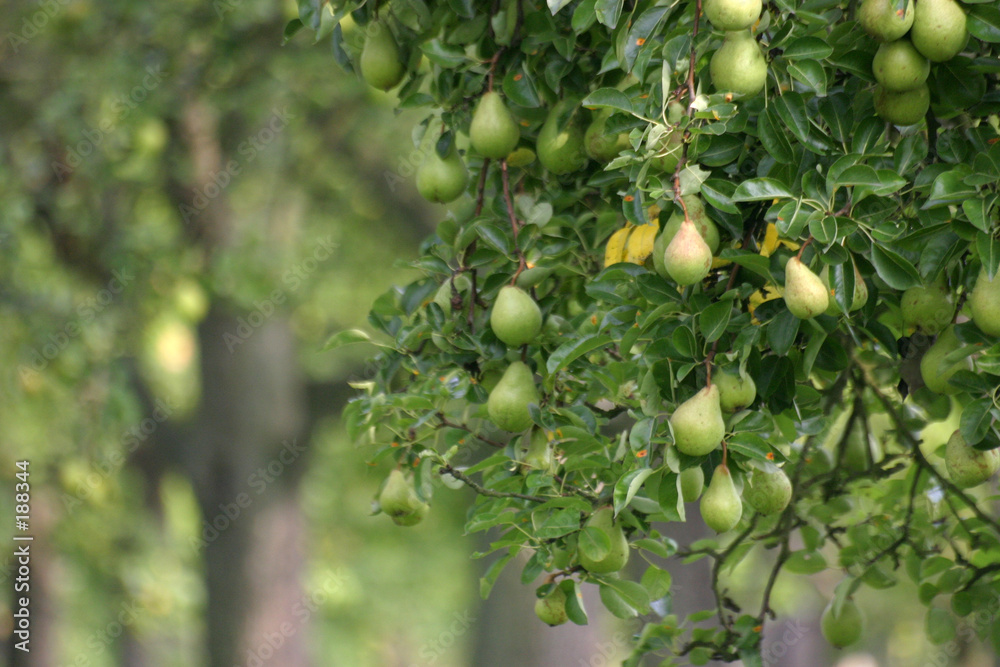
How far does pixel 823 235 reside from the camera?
4.43 feet

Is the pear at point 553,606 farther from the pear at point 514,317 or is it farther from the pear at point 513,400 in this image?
the pear at point 514,317

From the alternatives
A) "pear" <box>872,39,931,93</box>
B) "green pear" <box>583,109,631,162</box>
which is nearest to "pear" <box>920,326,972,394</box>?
"pear" <box>872,39,931,93</box>

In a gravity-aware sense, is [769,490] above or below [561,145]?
below

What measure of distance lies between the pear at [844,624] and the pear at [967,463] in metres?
0.77

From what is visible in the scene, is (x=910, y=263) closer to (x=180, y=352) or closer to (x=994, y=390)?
(x=994, y=390)

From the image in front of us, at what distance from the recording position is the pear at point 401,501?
202 cm

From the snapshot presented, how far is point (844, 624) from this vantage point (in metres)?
2.28

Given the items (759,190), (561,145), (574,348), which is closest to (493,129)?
(561,145)

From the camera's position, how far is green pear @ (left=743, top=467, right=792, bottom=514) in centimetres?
163

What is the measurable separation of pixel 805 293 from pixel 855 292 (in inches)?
6.5

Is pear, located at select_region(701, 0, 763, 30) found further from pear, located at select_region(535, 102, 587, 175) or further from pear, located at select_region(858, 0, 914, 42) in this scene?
pear, located at select_region(535, 102, 587, 175)

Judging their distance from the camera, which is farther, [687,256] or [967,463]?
[967,463]

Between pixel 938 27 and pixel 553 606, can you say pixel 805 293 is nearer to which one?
pixel 938 27

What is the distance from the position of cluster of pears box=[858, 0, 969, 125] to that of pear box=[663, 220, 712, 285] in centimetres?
36
